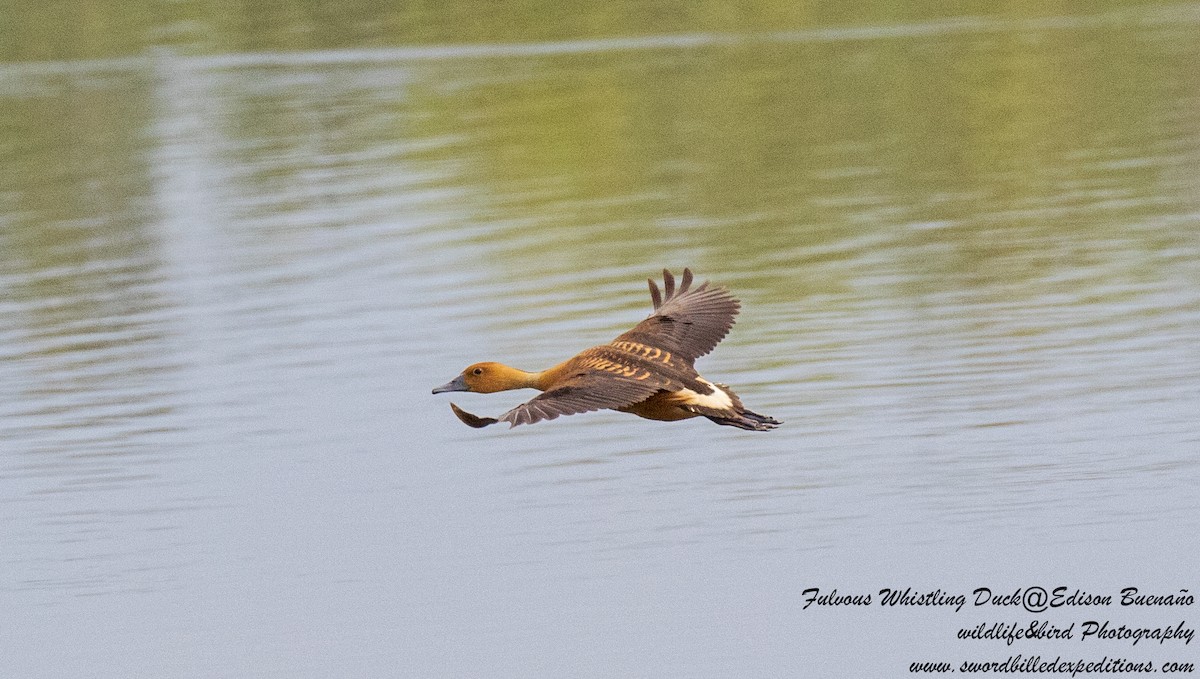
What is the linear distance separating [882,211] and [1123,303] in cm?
706

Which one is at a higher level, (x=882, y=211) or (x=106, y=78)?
(x=106, y=78)

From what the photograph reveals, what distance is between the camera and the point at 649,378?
1073cm

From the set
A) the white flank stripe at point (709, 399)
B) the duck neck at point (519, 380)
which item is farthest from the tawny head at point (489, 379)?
the white flank stripe at point (709, 399)

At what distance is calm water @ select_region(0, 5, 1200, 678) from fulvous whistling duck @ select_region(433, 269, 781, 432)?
247 cm

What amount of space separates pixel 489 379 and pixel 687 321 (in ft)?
4.24

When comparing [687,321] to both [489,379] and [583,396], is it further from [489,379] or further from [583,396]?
[583,396]

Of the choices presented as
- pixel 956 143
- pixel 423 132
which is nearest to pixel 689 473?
pixel 956 143

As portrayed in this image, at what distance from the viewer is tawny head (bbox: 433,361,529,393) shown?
37.2 feet

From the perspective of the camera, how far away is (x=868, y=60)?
4541 cm

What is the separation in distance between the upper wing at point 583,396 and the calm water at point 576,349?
11.0 ft

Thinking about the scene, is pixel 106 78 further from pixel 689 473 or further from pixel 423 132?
pixel 689 473

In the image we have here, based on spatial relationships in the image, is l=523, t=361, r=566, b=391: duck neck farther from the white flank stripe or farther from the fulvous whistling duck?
the white flank stripe

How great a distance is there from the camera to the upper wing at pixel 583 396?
9844 millimetres

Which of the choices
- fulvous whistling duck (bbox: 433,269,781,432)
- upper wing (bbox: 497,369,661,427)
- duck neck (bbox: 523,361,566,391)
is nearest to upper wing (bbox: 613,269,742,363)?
fulvous whistling duck (bbox: 433,269,781,432)
